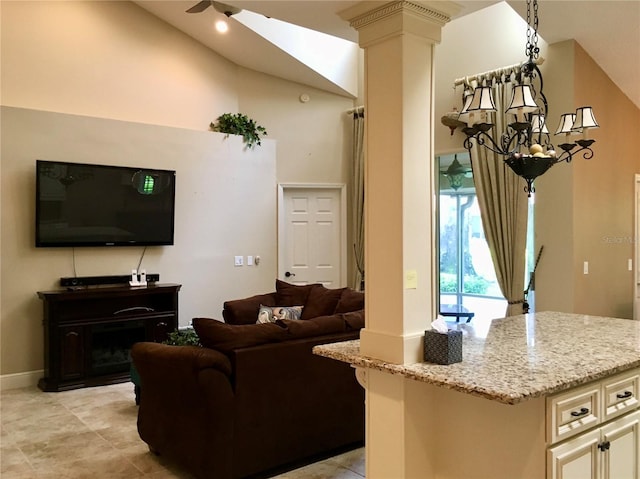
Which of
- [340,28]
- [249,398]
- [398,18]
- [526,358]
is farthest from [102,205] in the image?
[526,358]

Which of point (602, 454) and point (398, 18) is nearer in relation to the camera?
point (602, 454)

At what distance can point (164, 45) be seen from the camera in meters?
6.38

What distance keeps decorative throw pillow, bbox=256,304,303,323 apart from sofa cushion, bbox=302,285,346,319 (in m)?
0.08

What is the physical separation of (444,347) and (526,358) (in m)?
0.38

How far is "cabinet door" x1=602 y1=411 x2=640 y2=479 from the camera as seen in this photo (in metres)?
2.33

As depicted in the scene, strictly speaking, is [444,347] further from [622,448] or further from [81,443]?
[81,443]

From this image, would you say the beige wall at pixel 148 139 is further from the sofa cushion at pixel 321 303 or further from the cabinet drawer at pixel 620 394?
the cabinet drawer at pixel 620 394

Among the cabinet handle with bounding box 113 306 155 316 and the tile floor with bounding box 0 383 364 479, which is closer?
the tile floor with bounding box 0 383 364 479

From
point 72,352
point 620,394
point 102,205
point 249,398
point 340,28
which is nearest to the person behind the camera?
point 620,394

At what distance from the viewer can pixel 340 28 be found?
3.00 m

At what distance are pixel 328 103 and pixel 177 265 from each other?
3.07m

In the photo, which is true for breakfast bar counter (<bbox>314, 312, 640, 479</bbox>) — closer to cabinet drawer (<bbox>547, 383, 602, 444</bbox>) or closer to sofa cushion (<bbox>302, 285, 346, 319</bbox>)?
cabinet drawer (<bbox>547, 383, 602, 444</bbox>)

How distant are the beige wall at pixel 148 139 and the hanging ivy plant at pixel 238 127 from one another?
119 mm

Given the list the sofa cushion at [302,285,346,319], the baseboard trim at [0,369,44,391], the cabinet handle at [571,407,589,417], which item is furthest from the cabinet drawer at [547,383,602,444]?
the baseboard trim at [0,369,44,391]
